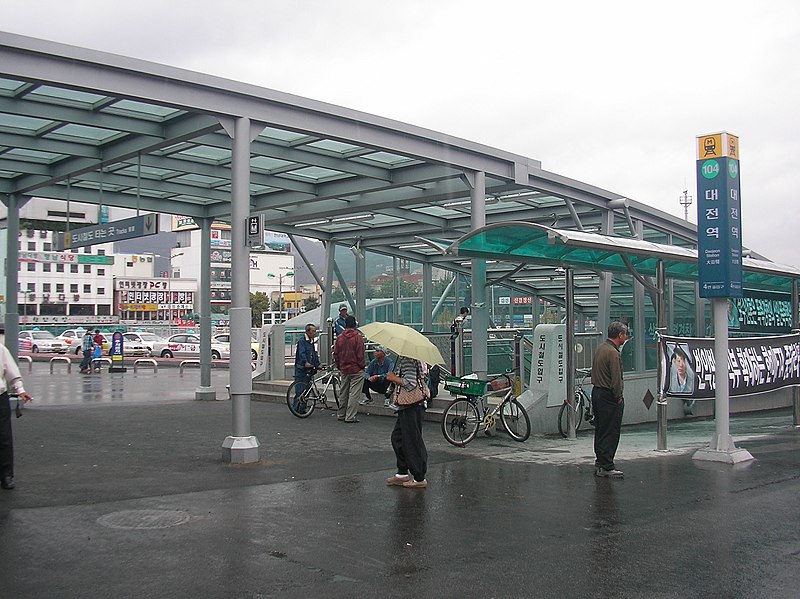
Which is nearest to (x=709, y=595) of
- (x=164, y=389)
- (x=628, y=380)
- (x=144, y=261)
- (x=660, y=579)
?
(x=660, y=579)

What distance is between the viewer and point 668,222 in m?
21.4

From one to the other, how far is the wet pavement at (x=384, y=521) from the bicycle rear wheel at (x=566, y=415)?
0.40 meters

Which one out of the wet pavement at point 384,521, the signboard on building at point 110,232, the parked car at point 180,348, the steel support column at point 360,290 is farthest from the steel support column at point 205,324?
the parked car at point 180,348

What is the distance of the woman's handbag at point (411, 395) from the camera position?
30.1 feet

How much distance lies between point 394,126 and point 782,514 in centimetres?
801

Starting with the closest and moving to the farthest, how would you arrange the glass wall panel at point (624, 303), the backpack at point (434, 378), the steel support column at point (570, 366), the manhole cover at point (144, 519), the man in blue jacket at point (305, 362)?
the manhole cover at point (144, 519) < the steel support column at point (570, 366) < the backpack at point (434, 378) < the man in blue jacket at point (305, 362) < the glass wall panel at point (624, 303)

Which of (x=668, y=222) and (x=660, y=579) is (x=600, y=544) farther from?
(x=668, y=222)

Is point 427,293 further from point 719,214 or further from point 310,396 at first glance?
point 719,214

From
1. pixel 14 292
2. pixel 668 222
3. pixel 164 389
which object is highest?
pixel 668 222

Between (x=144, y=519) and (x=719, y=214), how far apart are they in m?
7.96

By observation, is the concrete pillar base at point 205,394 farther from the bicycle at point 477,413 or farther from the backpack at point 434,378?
the bicycle at point 477,413

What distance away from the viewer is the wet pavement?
5699mm

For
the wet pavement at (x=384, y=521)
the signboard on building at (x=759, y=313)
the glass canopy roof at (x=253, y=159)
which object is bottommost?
the wet pavement at (x=384, y=521)

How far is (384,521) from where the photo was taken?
755cm
